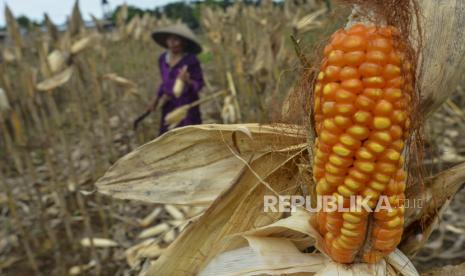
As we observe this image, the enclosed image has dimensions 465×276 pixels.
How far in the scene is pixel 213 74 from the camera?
10.3 m

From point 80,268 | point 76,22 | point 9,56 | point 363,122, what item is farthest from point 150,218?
point 363,122

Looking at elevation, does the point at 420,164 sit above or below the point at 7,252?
above

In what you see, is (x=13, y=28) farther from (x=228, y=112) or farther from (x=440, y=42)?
(x=440, y=42)

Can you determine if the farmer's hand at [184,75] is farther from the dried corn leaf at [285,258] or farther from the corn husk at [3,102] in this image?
the dried corn leaf at [285,258]

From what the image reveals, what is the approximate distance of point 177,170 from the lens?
49.9 inches

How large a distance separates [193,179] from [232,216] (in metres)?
0.17

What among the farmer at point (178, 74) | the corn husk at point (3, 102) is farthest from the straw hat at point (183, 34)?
the corn husk at point (3, 102)

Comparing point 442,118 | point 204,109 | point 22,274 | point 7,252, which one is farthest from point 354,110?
point 204,109

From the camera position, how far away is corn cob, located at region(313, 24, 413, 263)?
71 centimetres

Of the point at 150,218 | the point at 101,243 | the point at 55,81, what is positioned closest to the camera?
the point at 55,81

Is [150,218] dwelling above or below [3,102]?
below

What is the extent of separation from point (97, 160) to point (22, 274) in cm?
158

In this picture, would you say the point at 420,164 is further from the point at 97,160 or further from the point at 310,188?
the point at 97,160

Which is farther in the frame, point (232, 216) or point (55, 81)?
point (55, 81)
